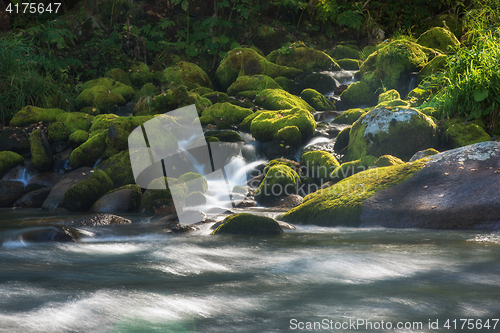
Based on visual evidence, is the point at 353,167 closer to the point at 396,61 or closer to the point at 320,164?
the point at 320,164

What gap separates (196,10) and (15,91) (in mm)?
9441

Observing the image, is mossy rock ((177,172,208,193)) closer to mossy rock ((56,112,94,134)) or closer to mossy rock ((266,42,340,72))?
mossy rock ((56,112,94,134))

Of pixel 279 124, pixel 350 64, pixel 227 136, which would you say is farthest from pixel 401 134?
pixel 350 64

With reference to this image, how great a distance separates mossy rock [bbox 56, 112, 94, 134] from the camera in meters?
9.20

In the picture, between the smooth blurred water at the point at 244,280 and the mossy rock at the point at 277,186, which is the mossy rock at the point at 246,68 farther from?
the smooth blurred water at the point at 244,280

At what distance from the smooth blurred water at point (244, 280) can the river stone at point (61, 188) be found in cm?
185

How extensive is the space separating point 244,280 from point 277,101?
7.75 metres

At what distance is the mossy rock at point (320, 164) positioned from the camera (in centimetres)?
716

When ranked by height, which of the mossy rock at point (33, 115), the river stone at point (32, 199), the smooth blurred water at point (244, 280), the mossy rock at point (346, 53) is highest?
the mossy rock at point (346, 53)

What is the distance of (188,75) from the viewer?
13008mm

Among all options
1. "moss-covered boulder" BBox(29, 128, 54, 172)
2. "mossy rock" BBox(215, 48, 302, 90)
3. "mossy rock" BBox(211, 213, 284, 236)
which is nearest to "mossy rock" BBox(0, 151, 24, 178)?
"moss-covered boulder" BBox(29, 128, 54, 172)

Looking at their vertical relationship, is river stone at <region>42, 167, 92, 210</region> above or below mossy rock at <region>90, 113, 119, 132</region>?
below

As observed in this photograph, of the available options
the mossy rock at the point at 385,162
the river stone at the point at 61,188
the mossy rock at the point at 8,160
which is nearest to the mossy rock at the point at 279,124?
the mossy rock at the point at 385,162

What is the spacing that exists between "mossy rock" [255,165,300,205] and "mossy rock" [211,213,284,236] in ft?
6.38
